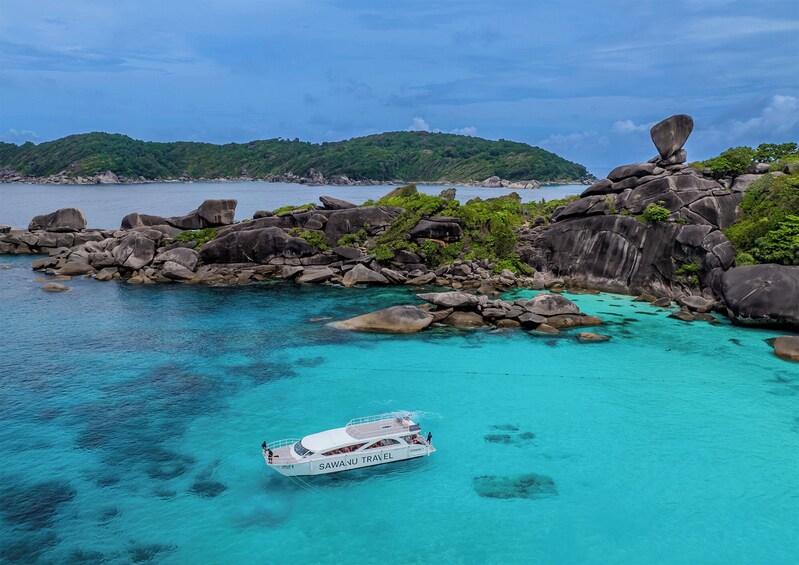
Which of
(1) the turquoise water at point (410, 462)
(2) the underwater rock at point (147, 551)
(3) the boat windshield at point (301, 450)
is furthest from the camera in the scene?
(3) the boat windshield at point (301, 450)

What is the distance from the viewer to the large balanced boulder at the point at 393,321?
4206 cm

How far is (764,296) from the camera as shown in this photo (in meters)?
40.9

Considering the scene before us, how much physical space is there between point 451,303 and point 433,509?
2566 centimetres

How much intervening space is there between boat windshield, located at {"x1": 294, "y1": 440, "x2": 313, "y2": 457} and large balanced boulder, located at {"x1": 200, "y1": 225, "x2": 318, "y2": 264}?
141 ft

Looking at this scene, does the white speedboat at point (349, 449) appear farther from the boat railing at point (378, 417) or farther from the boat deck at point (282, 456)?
the boat railing at point (378, 417)

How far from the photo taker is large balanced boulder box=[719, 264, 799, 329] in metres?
40.1

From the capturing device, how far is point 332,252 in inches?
2552

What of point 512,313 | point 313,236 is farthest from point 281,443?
point 313,236

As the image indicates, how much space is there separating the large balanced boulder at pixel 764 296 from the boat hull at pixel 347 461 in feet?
99.0

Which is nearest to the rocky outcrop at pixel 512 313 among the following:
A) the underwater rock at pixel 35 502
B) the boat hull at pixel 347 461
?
the boat hull at pixel 347 461

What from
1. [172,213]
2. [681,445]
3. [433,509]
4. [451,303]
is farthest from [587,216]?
[172,213]

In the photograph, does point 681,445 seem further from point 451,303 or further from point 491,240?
point 491,240

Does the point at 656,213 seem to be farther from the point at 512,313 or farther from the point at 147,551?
the point at 147,551

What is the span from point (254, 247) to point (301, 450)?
146ft
